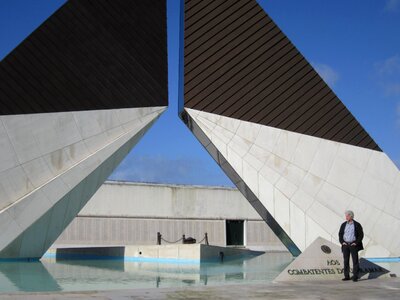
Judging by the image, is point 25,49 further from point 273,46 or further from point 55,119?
point 273,46

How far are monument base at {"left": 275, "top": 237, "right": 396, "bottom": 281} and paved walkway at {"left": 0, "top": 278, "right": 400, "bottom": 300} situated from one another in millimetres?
585

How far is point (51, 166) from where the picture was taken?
1223cm

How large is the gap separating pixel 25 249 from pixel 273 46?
8.72 meters

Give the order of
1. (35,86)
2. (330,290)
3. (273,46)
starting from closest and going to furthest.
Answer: (330,290), (35,86), (273,46)

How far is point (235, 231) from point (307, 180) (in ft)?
71.5

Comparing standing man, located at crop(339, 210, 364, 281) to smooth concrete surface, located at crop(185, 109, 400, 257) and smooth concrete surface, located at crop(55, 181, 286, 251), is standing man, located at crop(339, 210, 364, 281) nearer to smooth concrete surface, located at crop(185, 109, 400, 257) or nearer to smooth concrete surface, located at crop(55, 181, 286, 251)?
smooth concrete surface, located at crop(185, 109, 400, 257)

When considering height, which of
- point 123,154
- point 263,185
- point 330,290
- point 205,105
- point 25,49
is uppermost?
point 25,49

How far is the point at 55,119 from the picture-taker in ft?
41.3

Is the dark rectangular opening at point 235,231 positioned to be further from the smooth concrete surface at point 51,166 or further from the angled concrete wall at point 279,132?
Answer: the smooth concrete surface at point 51,166

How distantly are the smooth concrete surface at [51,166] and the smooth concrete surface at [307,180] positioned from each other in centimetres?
228

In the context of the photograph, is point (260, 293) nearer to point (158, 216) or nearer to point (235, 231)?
point (158, 216)

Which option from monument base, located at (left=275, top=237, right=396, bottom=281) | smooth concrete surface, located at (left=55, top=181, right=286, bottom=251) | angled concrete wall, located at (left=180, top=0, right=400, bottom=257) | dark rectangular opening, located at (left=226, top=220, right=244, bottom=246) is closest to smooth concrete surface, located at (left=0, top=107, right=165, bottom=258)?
angled concrete wall, located at (left=180, top=0, right=400, bottom=257)

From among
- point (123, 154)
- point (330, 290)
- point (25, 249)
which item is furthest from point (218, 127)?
point (330, 290)

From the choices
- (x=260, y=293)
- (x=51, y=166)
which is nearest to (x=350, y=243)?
(x=260, y=293)
